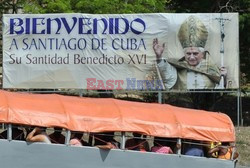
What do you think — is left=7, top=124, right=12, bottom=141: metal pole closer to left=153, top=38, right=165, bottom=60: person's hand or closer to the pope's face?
left=153, top=38, right=165, bottom=60: person's hand

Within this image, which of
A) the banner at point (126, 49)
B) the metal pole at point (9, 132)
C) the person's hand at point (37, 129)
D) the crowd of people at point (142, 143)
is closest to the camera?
the metal pole at point (9, 132)

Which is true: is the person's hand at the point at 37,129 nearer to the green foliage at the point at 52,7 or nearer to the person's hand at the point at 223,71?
the person's hand at the point at 223,71

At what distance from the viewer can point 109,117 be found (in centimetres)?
796

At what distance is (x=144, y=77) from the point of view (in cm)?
1359

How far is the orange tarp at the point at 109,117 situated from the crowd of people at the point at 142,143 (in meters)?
0.16

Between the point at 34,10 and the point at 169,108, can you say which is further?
the point at 34,10

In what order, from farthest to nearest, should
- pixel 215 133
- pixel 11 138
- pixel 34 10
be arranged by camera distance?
pixel 34 10 < pixel 215 133 < pixel 11 138

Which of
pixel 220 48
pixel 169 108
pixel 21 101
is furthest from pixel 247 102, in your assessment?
pixel 21 101

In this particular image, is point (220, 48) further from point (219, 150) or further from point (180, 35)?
point (219, 150)

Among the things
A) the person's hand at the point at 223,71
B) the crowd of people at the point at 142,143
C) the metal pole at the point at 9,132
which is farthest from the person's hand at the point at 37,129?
the person's hand at the point at 223,71

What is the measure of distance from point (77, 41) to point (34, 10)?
13.0 feet

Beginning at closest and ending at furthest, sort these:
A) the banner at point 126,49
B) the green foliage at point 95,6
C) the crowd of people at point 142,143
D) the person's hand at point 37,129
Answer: the person's hand at point 37,129 → the crowd of people at point 142,143 → the banner at point 126,49 → the green foliage at point 95,6

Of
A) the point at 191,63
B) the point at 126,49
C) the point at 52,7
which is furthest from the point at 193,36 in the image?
the point at 52,7

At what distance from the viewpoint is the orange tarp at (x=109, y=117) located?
772cm
